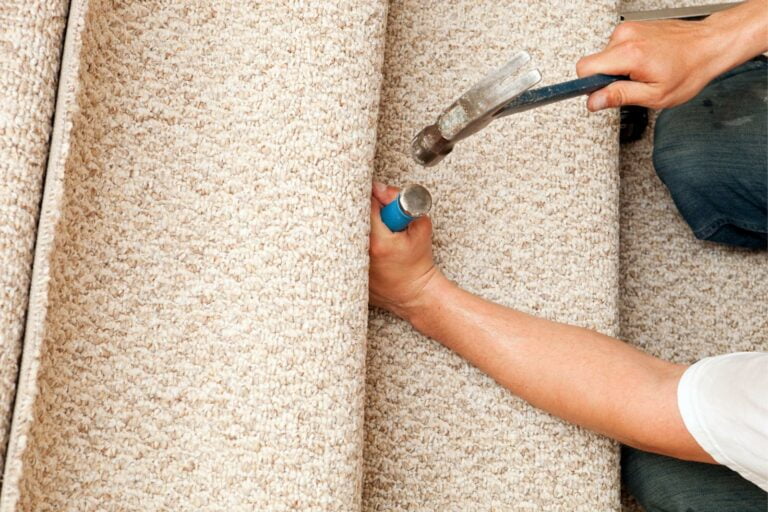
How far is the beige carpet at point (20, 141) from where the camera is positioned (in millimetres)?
Answer: 550

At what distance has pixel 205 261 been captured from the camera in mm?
682

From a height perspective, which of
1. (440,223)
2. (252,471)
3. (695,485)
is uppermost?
(440,223)

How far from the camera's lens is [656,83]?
0.86 m

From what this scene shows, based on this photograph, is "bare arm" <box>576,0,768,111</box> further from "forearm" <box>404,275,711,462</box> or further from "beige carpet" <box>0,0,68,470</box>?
"beige carpet" <box>0,0,68,470</box>

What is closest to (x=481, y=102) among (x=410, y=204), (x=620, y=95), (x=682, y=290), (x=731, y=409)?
(x=410, y=204)

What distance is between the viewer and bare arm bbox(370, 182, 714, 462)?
0.78m

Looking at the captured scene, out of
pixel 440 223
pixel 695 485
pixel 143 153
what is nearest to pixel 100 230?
pixel 143 153

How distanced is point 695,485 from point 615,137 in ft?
1.61

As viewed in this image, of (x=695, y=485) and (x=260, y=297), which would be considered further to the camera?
(x=695, y=485)

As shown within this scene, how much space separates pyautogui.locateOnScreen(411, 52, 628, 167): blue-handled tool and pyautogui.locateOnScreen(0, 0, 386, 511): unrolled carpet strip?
0.27 feet

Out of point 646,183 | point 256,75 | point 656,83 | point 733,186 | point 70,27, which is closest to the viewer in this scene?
point 70,27

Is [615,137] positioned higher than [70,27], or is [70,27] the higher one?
[70,27]

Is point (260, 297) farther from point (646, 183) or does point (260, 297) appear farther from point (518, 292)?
point (646, 183)

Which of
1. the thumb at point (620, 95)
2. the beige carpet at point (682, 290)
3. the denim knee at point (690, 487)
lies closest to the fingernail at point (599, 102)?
the thumb at point (620, 95)
